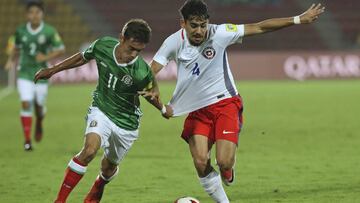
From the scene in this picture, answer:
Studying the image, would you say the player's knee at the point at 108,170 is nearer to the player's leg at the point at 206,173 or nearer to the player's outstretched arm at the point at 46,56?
the player's leg at the point at 206,173

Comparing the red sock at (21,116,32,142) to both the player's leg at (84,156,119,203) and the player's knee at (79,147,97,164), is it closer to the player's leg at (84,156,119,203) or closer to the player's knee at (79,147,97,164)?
the player's leg at (84,156,119,203)

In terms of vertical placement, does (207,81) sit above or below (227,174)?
above

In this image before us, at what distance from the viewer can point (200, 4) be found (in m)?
7.72

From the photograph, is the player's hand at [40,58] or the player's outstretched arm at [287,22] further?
the player's hand at [40,58]

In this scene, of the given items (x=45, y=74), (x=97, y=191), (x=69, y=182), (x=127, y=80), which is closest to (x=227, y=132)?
(x=127, y=80)

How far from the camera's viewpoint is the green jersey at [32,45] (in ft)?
45.2

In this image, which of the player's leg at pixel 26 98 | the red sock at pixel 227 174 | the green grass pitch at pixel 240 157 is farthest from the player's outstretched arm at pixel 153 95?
the player's leg at pixel 26 98

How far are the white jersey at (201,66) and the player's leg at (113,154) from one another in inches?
20.6

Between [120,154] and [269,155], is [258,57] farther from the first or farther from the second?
[120,154]

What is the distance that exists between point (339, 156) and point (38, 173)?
Answer: 167 inches

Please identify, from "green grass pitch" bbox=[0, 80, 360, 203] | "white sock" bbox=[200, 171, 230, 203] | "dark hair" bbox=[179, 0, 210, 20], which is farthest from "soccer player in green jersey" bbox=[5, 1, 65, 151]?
"white sock" bbox=[200, 171, 230, 203]

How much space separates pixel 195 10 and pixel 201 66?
0.61 m

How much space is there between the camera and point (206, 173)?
7.68 meters

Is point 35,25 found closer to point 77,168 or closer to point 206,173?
point 77,168
